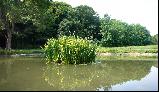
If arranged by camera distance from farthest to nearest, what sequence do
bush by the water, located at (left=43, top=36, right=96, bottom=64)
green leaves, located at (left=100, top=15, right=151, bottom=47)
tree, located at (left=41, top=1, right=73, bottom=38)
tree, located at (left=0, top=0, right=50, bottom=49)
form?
green leaves, located at (left=100, top=15, right=151, bottom=47)
tree, located at (left=41, top=1, right=73, bottom=38)
tree, located at (left=0, top=0, right=50, bottom=49)
bush by the water, located at (left=43, top=36, right=96, bottom=64)

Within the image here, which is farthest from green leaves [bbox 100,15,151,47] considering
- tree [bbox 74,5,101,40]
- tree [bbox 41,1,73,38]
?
tree [bbox 41,1,73,38]

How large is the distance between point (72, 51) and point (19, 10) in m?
12.8

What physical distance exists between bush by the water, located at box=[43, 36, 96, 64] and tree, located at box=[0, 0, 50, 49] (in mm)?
11453

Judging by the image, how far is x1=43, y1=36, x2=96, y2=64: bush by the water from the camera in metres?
15.2

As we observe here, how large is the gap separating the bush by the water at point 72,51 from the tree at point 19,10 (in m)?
11.5

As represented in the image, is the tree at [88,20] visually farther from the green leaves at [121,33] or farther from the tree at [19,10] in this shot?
the tree at [19,10]

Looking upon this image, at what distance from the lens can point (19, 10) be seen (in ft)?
87.9

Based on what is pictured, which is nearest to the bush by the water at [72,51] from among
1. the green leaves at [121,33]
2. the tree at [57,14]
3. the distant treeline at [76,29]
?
the distant treeline at [76,29]

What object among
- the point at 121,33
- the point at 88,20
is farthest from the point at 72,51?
the point at 88,20

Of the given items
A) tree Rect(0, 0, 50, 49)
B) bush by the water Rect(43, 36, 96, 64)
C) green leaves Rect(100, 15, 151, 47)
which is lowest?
bush by the water Rect(43, 36, 96, 64)

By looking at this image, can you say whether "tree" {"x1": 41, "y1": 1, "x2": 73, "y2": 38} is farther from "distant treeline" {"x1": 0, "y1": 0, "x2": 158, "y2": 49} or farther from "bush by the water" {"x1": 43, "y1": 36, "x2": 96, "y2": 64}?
"bush by the water" {"x1": 43, "y1": 36, "x2": 96, "y2": 64}

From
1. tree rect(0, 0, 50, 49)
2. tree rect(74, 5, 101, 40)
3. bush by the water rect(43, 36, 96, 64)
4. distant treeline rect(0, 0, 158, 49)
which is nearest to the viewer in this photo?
bush by the water rect(43, 36, 96, 64)

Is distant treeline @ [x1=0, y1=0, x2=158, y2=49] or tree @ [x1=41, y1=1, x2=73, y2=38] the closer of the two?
distant treeline @ [x1=0, y1=0, x2=158, y2=49]

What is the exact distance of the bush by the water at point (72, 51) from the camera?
15.2 meters
